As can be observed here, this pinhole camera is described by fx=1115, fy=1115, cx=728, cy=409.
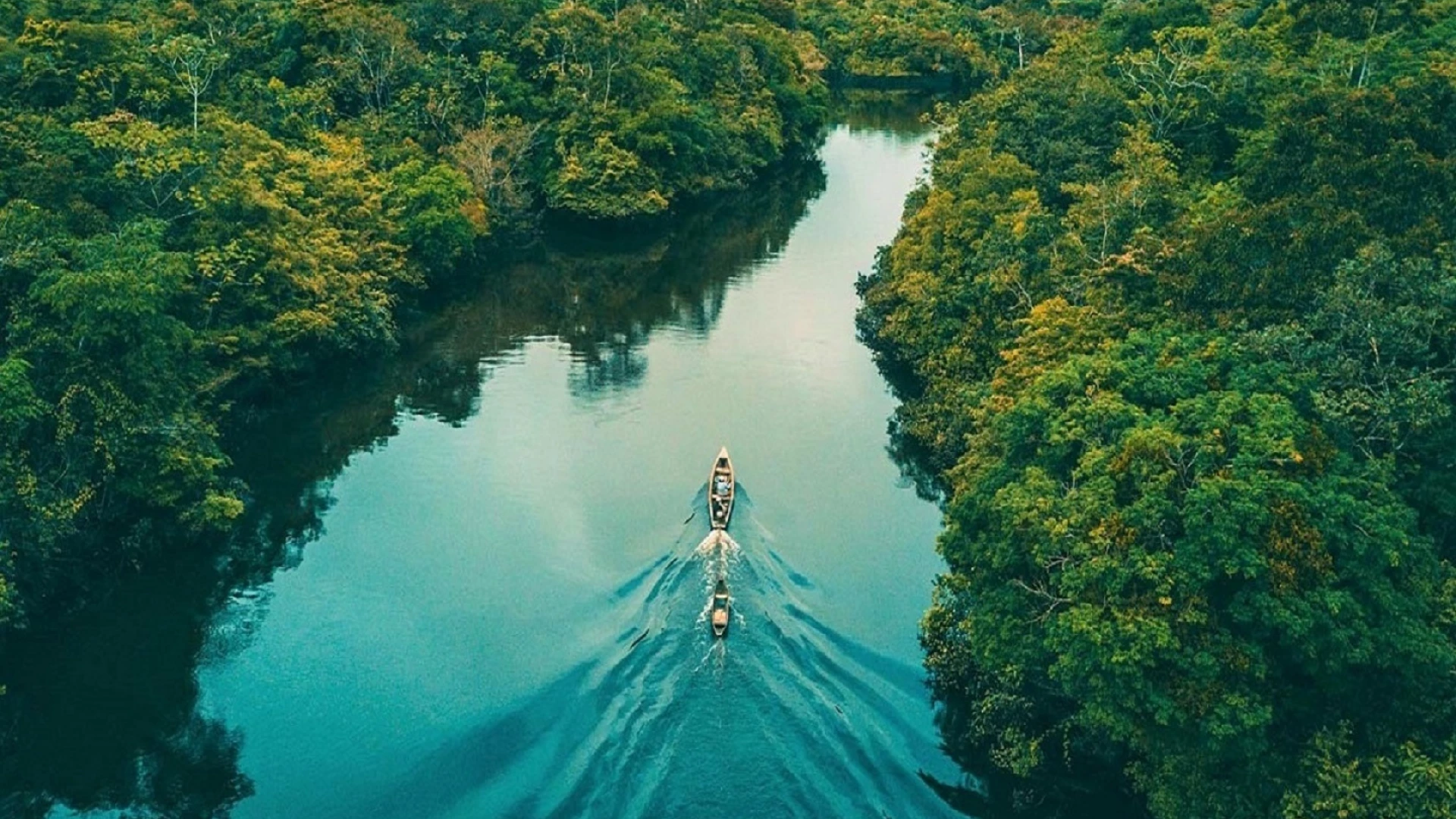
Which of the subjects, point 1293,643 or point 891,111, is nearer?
point 1293,643

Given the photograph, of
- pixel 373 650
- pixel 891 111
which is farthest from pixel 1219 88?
pixel 891 111

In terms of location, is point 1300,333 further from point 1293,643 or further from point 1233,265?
point 1293,643

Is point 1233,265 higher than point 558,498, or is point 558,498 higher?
point 1233,265

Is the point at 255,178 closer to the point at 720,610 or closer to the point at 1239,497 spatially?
the point at 720,610

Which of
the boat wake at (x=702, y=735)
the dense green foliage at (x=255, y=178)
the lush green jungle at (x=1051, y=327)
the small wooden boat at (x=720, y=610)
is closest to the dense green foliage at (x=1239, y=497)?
the lush green jungle at (x=1051, y=327)

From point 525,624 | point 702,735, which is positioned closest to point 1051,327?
point 702,735

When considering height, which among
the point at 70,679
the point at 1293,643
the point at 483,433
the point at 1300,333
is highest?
the point at 1300,333

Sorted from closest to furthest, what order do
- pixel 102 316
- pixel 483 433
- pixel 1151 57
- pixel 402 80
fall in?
pixel 102 316 < pixel 483 433 < pixel 1151 57 < pixel 402 80
